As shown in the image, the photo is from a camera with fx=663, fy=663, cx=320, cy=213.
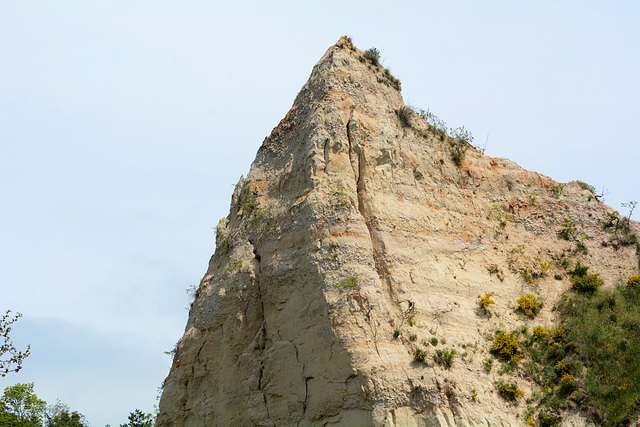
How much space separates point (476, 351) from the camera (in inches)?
880

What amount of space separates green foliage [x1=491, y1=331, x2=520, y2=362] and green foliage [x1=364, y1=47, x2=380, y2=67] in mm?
12776

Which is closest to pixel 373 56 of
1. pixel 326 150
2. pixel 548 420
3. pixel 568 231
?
pixel 326 150

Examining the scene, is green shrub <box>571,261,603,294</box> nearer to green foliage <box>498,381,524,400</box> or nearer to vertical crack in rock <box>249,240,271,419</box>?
green foliage <box>498,381,524,400</box>

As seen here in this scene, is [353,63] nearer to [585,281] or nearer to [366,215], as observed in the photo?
[366,215]

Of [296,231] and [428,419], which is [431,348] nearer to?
[428,419]

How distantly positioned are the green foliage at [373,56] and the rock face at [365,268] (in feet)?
1.03

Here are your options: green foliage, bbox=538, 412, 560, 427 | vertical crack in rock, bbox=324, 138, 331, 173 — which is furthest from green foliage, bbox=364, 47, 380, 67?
green foliage, bbox=538, 412, 560, 427

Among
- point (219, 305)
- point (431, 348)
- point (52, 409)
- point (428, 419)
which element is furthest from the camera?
point (52, 409)

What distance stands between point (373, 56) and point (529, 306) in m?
12.5

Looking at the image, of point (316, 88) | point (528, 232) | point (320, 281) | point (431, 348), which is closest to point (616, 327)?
point (528, 232)

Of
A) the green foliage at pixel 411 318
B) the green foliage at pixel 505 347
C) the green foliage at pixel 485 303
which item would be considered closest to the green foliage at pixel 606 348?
the green foliage at pixel 505 347

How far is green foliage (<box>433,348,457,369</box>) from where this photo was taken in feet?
68.5

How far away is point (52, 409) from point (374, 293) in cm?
3123

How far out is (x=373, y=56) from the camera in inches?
1145
